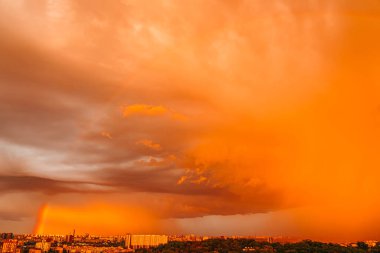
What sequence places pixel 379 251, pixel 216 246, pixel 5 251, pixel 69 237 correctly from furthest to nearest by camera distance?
pixel 69 237 < pixel 5 251 < pixel 216 246 < pixel 379 251

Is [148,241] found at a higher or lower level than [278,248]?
higher

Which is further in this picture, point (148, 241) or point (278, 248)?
point (148, 241)

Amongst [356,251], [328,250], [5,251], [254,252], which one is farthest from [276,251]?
[5,251]

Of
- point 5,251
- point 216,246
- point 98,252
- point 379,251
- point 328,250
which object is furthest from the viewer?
point 98,252

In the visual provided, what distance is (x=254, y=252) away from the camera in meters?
56.0

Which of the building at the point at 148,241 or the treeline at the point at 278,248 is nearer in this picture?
the treeline at the point at 278,248

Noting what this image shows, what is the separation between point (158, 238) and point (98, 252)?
18.2m

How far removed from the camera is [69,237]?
163 metres

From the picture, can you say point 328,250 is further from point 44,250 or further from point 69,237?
point 69,237

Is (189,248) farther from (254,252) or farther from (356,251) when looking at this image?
(356,251)

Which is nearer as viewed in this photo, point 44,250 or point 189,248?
point 189,248

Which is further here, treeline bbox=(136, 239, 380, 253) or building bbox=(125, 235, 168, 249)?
building bbox=(125, 235, 168, 249)

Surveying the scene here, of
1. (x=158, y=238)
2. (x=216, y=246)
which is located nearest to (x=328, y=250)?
(x=216, y=246)

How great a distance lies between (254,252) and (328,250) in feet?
38.4
